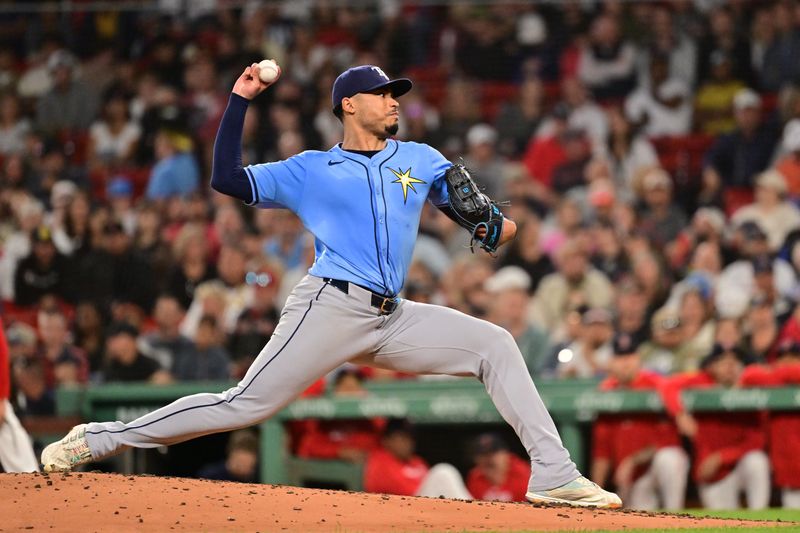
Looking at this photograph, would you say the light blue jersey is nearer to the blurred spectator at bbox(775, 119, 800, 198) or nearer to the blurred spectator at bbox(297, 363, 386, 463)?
the blurred spectator at bbox(297, 363, 386, 463)

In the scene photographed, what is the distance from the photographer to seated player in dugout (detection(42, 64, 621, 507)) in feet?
16.2

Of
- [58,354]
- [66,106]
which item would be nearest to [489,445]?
[58,354]

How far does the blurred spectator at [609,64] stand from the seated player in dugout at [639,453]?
184 inches

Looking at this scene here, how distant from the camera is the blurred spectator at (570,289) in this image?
9828 mm

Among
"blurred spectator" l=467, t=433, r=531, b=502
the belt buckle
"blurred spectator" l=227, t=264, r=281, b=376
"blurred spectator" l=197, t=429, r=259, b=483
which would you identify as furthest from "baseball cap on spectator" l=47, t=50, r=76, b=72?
the belt buckle

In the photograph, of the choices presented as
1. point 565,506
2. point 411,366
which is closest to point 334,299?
point 411,366

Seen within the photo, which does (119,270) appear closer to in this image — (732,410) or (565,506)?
(732,410)

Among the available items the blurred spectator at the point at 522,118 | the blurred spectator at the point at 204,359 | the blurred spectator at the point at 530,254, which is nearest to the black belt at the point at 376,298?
the blurred spectator at the point at 204,359

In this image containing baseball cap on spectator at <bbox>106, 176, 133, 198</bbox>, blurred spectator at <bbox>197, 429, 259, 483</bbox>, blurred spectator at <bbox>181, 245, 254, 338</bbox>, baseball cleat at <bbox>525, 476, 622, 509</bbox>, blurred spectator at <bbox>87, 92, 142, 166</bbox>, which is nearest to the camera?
baseball cleat at <bbox>525, 476, 622, 509</bbox>

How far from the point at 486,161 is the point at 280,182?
670 centimetres

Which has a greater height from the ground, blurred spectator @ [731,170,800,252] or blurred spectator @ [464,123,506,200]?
blurred spectator @ [464,123,506,200]

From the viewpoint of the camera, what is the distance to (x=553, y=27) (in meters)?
12.9

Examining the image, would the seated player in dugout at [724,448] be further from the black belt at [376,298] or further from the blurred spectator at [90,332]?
the blurred spectator at [90,332]

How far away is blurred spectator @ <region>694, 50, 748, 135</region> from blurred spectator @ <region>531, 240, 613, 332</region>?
2.53m
